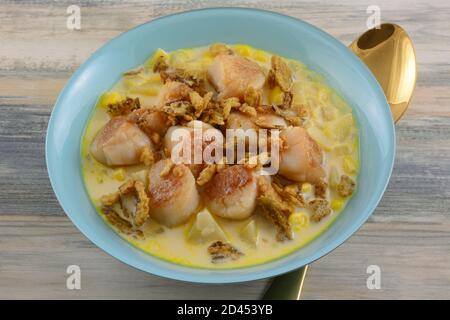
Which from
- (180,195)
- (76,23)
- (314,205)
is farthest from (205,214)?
(76,23)

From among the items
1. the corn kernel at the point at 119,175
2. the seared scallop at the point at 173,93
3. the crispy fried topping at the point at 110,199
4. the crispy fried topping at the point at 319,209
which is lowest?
the crispy fried topping at the point at 319,209

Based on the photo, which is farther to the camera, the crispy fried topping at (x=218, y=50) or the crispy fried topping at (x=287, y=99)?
the crispy fried topping at (x=218, y=50)

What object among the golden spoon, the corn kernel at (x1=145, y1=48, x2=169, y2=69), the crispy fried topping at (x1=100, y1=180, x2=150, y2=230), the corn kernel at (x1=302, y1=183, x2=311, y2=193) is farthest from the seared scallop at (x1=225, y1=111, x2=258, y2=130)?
the golden spoon

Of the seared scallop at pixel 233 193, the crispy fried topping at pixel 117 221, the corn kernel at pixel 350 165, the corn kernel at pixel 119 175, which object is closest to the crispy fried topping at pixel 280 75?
the corn kernel at pixel 350 165

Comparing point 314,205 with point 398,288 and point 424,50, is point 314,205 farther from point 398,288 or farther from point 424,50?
point 424,50

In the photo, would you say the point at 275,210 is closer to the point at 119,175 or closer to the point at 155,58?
the point at 119,175

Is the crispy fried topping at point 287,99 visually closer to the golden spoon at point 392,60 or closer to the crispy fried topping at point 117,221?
the golden spoon at point 392,60

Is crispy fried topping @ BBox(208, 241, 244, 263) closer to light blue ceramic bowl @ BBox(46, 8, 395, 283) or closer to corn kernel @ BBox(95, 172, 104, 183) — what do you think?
light blue ceramic bowl @ BBox(46, 8, 395, 283)
